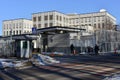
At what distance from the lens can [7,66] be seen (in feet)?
85.6

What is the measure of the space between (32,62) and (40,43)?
172ft

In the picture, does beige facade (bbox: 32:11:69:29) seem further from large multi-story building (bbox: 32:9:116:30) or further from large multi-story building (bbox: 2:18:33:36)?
large multi-story building (bbox: 2:18:33:36)

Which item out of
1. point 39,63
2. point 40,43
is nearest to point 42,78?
point 39,63

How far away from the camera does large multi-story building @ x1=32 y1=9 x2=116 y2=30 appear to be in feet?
527

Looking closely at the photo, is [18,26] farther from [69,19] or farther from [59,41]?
[59,41]

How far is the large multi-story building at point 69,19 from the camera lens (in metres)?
161

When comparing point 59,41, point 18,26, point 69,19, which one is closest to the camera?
point 59,41

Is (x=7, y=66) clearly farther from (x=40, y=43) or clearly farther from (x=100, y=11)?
(x=100, y=11)

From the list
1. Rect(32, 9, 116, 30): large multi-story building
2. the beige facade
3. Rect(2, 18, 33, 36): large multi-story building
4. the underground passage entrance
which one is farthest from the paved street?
Rect(2, 18, 33, 36): large multi-story building

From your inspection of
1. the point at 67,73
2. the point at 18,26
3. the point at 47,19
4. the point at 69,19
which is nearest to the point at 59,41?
the point at 67,73

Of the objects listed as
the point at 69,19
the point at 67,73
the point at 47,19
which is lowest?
the point at 67,73

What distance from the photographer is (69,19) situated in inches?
6919

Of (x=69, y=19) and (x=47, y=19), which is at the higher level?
(x=69, y=19)

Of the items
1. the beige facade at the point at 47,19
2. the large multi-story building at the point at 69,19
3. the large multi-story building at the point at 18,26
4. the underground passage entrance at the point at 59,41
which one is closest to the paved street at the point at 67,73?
the underground passage entrance at the point at 59,41
